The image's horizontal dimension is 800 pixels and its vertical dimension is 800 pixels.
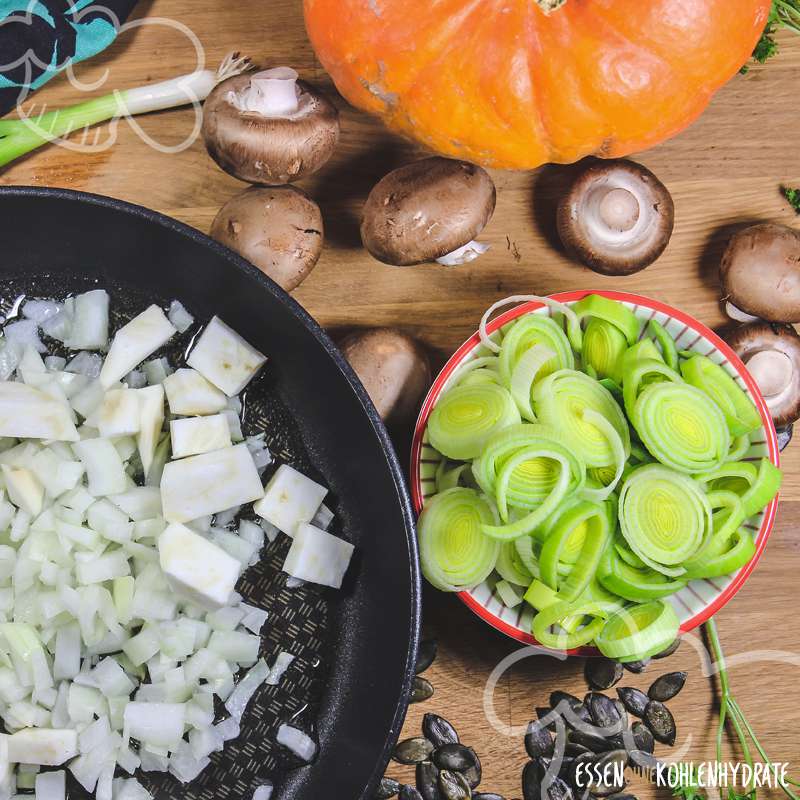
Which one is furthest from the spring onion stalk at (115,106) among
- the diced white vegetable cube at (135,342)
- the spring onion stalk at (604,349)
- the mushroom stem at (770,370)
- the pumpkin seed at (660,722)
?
the pumpkin seed at (660,722)

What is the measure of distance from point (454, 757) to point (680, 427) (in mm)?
771

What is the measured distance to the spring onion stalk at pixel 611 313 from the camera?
5.21 ft

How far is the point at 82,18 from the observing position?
5.87 feet

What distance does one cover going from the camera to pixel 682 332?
64.6 inches

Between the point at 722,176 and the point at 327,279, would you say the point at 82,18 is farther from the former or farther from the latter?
the point at 722,176

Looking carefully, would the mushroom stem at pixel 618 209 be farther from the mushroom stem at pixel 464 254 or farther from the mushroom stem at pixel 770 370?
the mushroom stem at pixel 770 370

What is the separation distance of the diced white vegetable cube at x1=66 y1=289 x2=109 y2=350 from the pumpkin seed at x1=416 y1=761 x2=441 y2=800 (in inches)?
39.8

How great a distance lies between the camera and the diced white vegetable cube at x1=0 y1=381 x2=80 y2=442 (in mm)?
1585

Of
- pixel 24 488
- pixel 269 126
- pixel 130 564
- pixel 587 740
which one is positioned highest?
pixel 269 126

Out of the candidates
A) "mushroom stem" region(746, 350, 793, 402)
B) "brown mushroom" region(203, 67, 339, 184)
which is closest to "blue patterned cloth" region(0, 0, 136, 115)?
"brown mushroom" region(203, 67, 339, 184)

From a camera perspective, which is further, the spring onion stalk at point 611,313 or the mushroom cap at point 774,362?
the mushroom cap at point 774,362

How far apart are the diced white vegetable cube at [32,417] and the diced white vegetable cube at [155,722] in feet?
1.57

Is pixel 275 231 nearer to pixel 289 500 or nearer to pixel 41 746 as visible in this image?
pixel 289 500

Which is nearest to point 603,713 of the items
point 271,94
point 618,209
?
point 618,209
